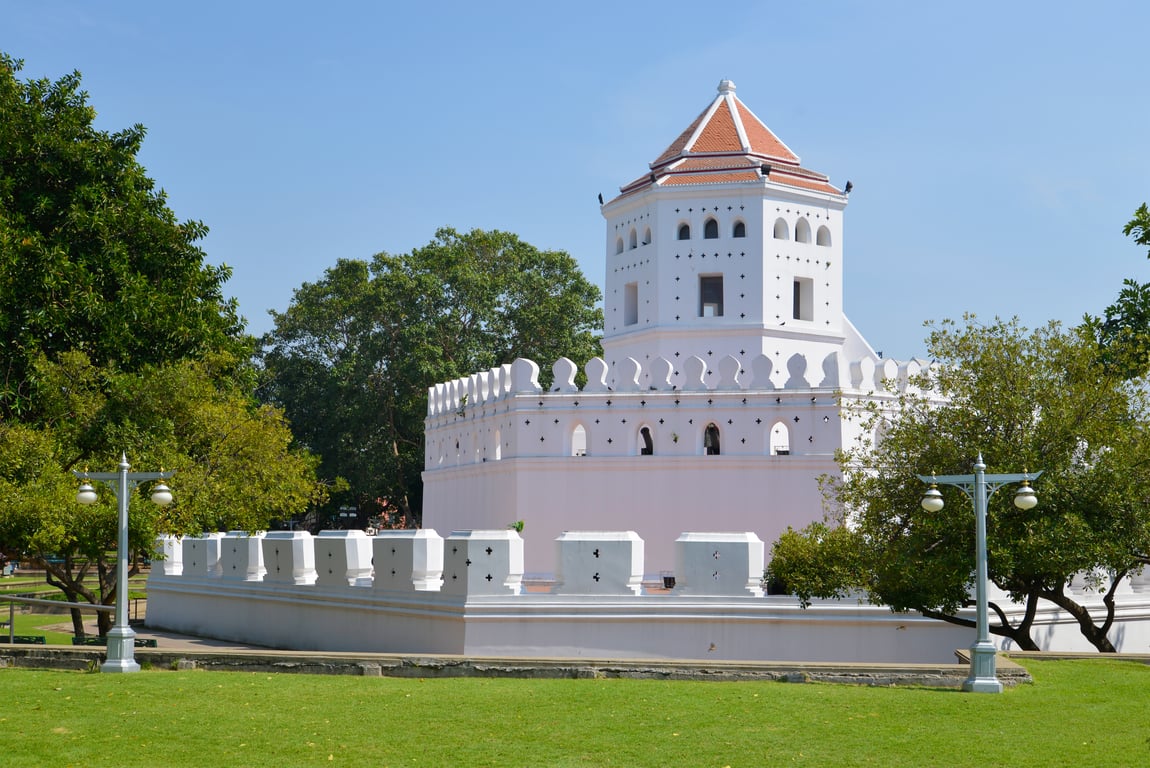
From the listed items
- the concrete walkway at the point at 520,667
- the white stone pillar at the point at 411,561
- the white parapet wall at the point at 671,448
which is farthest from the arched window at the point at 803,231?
the concrete walkway at the point at 520,667

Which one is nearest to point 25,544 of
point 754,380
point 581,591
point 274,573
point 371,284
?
point 274,573

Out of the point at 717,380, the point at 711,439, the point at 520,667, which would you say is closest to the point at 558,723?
the point at 520,667

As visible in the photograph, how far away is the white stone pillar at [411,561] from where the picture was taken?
18.7m

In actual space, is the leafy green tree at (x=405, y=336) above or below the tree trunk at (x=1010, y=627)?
above

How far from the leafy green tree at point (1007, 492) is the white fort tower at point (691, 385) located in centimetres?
901

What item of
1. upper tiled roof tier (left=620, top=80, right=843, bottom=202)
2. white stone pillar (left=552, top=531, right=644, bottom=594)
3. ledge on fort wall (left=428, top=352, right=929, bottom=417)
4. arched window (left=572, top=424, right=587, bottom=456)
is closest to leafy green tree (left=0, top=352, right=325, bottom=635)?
white stone pillar (left=552, top=531, right=644, bottom=594)

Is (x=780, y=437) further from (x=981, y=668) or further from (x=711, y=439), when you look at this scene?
(x=981, y=668)

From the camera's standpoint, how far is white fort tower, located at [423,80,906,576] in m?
30.0

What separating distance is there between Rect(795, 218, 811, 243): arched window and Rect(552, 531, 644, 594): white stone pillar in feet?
63.8

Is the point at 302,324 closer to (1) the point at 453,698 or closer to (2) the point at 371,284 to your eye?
(2) the point at 371,284

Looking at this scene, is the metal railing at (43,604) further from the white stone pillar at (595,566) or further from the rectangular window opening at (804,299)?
the rectangular window opening at (804,299)

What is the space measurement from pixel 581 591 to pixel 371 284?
3615 centimetres

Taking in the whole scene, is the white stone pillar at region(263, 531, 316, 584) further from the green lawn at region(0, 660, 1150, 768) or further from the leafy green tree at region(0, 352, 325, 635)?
the green lawn at region(0, 660, 1150, 768)

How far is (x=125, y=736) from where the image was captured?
10.3m
